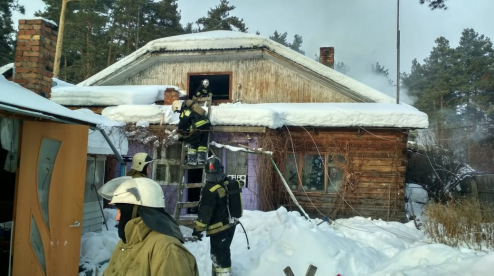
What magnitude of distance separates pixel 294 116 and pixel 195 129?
9.68 feet

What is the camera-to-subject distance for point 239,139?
10.0m

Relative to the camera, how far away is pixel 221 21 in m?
30.6

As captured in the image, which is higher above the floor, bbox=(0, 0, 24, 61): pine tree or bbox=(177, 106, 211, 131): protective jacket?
bbox=(0, 0, 24, 61): pine tree

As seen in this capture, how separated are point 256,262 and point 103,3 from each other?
2702 cm

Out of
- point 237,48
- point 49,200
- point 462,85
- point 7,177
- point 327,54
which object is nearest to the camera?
point 49,200

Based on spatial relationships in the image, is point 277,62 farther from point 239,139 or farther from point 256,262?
point 256,262

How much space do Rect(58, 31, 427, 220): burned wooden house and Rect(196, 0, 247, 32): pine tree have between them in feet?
61.9

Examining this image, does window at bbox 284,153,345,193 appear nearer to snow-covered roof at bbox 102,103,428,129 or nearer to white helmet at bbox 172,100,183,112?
snow-covered roof at bbox 102,103,428,129

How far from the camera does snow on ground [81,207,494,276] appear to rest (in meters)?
5.32

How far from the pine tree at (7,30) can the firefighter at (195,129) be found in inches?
822

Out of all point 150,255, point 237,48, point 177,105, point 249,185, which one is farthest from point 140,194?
point 237,48

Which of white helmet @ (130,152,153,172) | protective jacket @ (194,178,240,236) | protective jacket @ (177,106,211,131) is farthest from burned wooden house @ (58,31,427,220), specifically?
white helmet @ (130,152,153,172)

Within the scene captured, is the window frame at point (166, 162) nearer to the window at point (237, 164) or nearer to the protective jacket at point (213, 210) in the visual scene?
the window at point (237, 164)

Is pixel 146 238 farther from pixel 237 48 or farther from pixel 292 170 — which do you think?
pixel 237 48
